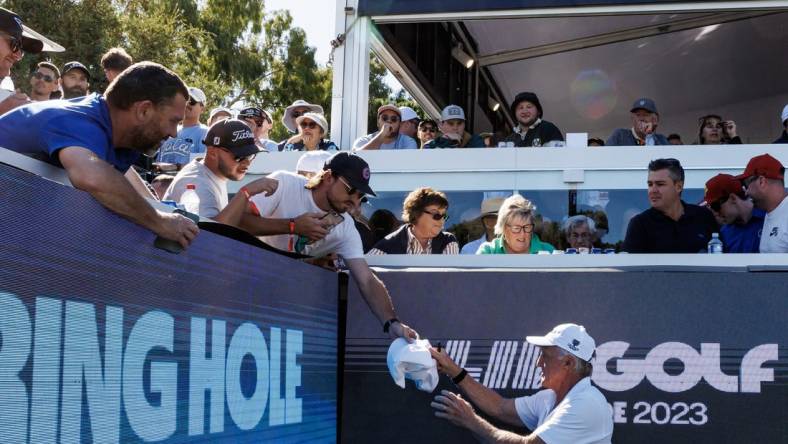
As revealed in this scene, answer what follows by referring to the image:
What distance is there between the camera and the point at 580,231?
7520 mm

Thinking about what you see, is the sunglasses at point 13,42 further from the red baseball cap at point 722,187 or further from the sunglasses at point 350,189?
the red baseball cap at point 722,187

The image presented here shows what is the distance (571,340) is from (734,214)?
216 cm

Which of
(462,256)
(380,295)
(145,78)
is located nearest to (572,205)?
(462,256)

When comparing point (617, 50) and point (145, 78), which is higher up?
point (617, 50)

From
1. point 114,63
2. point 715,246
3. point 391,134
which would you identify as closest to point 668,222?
point 715,246

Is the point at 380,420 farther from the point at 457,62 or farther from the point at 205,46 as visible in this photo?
the point at 205,46

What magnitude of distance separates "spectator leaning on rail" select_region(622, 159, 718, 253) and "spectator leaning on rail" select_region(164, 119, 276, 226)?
237 centimetres

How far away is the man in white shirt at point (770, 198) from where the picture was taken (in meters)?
6.23

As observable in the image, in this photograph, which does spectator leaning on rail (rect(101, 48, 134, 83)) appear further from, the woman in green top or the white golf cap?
the woman in green top

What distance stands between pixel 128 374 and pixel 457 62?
32.4ft

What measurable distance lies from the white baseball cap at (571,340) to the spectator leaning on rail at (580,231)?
224 centimetres

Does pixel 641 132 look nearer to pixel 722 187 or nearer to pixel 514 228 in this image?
pixel 722 187

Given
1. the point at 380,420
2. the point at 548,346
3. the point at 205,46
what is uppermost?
the point at 205,46

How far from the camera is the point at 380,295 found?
219 inches
